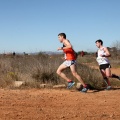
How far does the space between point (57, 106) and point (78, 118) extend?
1.00 m

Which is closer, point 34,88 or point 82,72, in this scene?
point 34,88

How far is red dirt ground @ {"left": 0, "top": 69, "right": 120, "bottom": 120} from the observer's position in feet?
18.7

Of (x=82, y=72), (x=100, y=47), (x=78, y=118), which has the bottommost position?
(x=78, y=118)

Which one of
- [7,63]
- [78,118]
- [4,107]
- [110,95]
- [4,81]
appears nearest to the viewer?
[78,118]

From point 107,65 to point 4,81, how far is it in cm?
344

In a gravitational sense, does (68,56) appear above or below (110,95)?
above

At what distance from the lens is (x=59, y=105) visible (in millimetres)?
6602

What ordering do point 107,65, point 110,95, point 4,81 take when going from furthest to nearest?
1. point 4,81
2. point 107,65
3. point 110,95

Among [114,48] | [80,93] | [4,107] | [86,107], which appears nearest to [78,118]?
[86,107]

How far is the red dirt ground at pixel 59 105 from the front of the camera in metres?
5.70

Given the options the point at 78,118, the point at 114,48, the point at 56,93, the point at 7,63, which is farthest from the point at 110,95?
the point at 114,48

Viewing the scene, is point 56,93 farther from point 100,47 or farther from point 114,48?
point 114,48

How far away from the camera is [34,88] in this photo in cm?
913

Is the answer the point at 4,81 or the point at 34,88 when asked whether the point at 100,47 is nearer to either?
the point at 34,88
